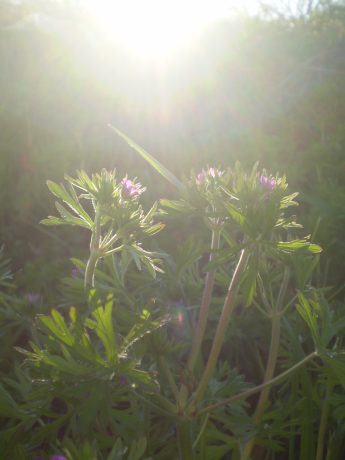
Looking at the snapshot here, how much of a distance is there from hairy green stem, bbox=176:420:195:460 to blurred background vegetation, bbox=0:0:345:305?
110cm

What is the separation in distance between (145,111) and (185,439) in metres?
2.35

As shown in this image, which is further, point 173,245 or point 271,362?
point 173,245

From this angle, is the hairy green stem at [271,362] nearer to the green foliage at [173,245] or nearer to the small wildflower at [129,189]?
the green foliage at [173,245]

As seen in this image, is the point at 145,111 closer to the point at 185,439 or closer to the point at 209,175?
the point at 209,175

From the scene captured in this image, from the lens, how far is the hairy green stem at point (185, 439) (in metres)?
0.98

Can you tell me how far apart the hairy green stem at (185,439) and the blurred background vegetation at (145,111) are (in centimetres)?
110

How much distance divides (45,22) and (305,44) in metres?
1.76

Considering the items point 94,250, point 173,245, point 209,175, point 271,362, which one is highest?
point 209,175

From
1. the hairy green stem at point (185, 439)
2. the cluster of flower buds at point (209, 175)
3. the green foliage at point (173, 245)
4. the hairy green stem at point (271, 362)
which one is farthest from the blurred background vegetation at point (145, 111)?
the hairy green stem at point (185, 439)

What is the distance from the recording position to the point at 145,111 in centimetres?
309

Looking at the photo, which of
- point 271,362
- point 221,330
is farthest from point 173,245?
point 221,330

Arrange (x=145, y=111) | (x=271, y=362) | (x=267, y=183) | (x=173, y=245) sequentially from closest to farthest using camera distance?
(x=267, y=183) → (x=271, y=362) → (x=173, y=245) → (x=145, y=111)

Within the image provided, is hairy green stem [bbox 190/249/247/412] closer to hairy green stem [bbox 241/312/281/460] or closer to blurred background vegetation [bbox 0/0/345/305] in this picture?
hairy green stem [bbox 241/312/281/460]

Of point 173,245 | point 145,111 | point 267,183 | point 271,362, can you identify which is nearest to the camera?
point 267,183
